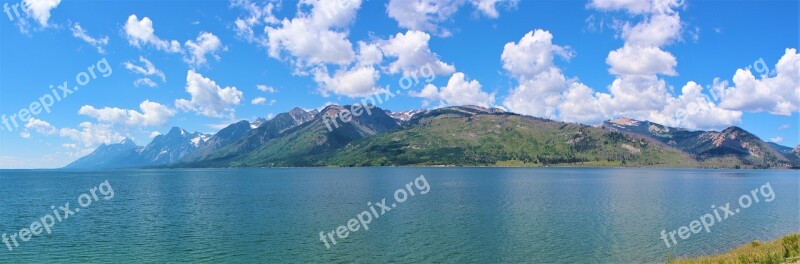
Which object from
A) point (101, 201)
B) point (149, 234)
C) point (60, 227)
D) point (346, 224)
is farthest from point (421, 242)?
point (101, 201)

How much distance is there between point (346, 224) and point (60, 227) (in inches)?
2103

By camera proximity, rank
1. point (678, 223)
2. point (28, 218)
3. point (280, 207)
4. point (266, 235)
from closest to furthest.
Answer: point (266, 235) → point (678, 223) → point (28, 218) → point (280, 207)

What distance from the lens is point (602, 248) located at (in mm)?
68062

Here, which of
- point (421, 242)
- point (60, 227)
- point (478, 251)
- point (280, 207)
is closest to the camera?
point (478, 251)

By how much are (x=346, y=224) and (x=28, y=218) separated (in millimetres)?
72557

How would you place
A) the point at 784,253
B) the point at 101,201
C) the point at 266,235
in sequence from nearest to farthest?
1. the point at 784,253
2. the point at 266,235
3. the point at 101,201

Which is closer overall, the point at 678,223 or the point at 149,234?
the point at 149,234

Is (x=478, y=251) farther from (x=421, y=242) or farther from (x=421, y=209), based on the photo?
(x=421, y=209)

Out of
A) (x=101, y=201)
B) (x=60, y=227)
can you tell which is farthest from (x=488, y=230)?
(x=101, y=201)

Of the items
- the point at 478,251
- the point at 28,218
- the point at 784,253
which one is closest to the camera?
the point at 784,253

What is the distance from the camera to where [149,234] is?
79.3 metres

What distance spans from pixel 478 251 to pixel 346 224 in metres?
31.5

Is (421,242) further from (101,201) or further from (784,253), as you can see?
(101,201)

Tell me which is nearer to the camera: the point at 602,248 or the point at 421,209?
the point at 602,248
